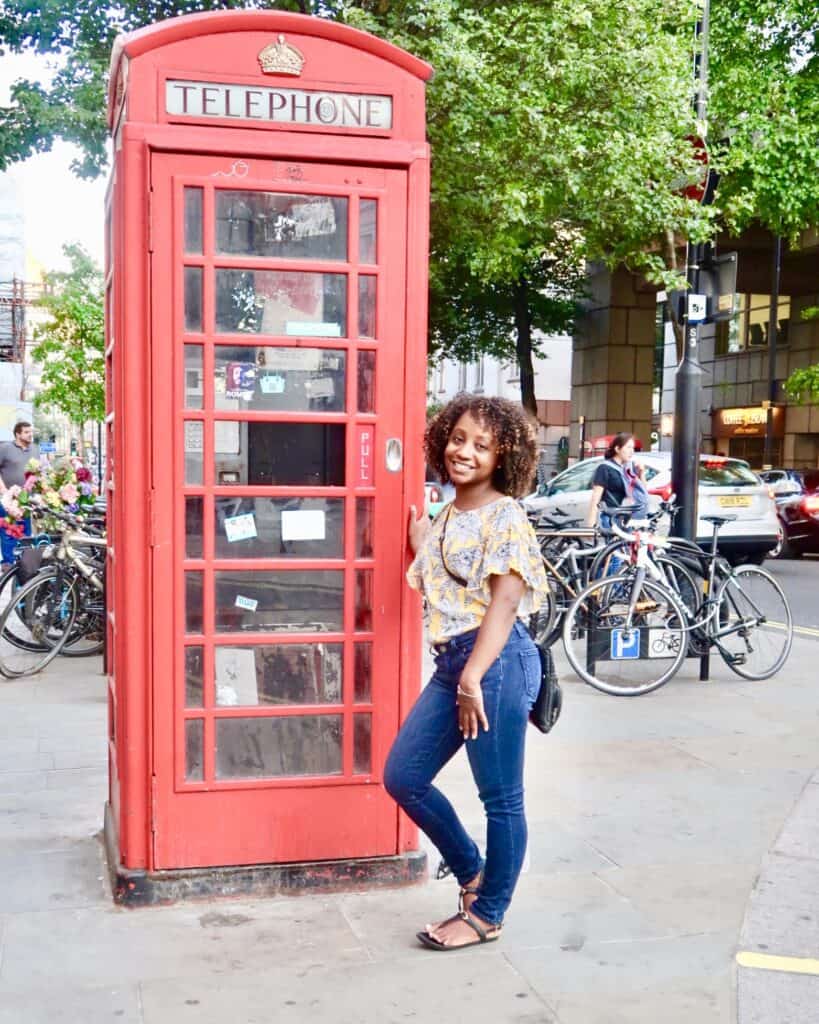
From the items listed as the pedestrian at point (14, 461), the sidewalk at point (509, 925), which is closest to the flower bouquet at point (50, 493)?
the sidewalk at point (509, 925)

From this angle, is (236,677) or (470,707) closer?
(470,707)

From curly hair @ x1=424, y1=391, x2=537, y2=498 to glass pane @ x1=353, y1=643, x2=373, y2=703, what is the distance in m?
0.83

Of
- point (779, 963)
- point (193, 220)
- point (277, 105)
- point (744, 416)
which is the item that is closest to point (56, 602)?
point (193, 220)

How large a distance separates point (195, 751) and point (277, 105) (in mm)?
2196

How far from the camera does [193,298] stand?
13.0ft

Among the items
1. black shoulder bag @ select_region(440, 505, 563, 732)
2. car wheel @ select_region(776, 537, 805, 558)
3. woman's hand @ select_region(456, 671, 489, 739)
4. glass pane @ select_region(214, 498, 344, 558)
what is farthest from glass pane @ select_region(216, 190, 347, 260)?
car wheel @ select_region(776, 537, 805, 558)

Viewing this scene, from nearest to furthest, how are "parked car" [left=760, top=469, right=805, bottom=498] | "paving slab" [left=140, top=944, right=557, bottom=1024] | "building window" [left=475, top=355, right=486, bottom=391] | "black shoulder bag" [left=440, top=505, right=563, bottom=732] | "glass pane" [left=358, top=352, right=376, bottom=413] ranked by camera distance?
"paving slab" [left=140, top=944, right=557, bottom=1024] < "black shoulder bag" [left=440, top=505, right=563, bottom=732] < "glass pane" [left=358, top=352, right=376, bottom=413] < "parked car" [left=760, top=469, right=805, bottom=498] < "building window" [left=475, top=355, right=486, bottom=391]

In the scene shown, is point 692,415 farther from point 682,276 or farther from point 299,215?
point 682,276

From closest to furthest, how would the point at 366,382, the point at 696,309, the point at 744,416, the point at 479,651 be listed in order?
the point at 479,651, the point at 366,382, the point at 696,309, the point at 744,416

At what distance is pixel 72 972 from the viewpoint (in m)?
3.52

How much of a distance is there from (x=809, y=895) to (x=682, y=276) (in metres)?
13.8

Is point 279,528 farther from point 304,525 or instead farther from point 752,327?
point 752,327

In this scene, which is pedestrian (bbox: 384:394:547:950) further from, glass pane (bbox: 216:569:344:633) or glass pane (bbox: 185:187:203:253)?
glass pane (bbox: 185:187:203:253)

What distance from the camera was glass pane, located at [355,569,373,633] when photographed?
4.21 m
